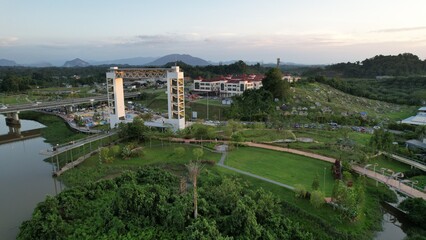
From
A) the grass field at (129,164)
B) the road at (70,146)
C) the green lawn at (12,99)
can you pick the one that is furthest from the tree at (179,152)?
the green lawn at (12,99)

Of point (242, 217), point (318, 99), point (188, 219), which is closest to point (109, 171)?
point (188, 219)

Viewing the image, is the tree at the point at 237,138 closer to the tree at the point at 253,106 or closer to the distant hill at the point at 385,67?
the tree at the point at 253,106

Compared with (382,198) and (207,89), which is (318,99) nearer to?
(207,89)

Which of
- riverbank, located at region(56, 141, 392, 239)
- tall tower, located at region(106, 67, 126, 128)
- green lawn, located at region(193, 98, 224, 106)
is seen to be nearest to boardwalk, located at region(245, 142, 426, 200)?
riverbank, located at region(56, 141, 392, 239)

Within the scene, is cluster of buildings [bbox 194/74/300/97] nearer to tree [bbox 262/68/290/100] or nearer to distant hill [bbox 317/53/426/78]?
tree [bbox 262/68/290/100]

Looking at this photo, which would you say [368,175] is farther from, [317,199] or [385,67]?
[385,67]
